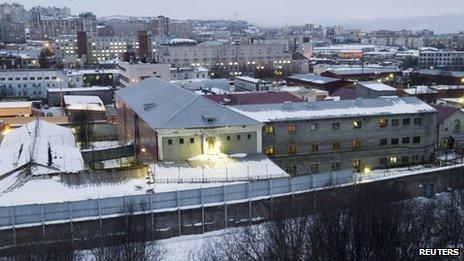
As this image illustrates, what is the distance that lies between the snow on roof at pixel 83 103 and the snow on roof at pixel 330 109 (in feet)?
63.5

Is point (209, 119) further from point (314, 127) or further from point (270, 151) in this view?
Result: point (314, 127)

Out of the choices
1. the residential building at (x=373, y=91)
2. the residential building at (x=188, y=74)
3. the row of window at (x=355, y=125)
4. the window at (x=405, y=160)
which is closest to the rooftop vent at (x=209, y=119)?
the row of window at (x=355, y=125)

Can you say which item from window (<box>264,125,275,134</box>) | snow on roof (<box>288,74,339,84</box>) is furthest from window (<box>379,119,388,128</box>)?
snow on roof (<box>288,74,339,84</box>)

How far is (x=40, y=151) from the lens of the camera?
25.1 meters

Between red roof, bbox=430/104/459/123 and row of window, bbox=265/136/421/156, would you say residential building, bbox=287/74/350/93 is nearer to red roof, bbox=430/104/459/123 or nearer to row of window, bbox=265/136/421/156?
red roof, bbox=430/104/459/123

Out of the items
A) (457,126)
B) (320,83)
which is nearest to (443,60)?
(320,83)

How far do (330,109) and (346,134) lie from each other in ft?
5.19

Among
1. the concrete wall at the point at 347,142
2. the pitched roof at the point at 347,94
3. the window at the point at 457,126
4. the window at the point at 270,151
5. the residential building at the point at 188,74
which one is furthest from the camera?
the residential building at the point at 188,74

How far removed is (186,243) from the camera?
1753 cm

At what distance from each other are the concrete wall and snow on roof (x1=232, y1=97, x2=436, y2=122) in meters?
0.31

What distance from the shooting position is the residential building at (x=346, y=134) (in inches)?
1059

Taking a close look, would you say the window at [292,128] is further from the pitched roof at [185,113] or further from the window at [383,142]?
the window at [383,142]

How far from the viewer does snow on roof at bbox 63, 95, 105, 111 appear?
142 feet

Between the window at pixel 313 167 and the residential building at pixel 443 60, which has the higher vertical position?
the residential building at pixel 443 60
